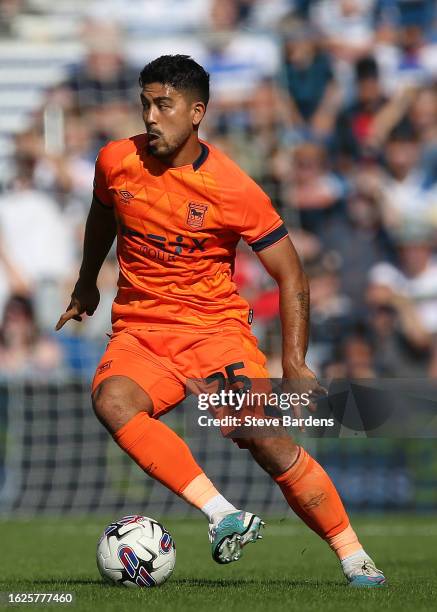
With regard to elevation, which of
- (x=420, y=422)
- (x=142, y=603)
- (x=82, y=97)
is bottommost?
(x=142, y=603)

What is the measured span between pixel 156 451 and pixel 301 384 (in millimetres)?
668

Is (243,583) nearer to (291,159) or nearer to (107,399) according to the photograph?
(107,399)

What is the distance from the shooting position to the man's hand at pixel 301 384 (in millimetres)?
5020

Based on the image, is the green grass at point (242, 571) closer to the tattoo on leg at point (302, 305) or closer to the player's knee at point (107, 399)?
the player's knee at point (107, 399)

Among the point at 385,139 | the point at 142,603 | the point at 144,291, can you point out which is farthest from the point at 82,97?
the point at 142,603

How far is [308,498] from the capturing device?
519 centimetres

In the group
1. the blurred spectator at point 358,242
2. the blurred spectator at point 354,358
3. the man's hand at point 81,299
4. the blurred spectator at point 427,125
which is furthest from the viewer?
the blurred spectator at point 427,125

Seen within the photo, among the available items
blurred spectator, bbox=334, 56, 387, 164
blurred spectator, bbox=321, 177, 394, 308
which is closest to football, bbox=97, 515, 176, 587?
blurred spectator, bbox=321, 177, 394, 308

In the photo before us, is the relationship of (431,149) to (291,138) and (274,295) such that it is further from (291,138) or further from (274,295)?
(274,295)

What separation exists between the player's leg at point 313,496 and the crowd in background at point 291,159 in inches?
214

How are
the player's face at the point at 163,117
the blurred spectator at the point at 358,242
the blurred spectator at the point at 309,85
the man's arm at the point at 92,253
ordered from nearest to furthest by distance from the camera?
the player's face at the point at 163,117
the man's arm at the point at 92,253
the blurred spectator at the point at 358,242
the blurred spectator at the point at 309,85

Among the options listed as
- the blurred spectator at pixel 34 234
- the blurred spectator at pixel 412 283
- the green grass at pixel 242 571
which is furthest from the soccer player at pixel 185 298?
the blurred spectator at pixel 34 234

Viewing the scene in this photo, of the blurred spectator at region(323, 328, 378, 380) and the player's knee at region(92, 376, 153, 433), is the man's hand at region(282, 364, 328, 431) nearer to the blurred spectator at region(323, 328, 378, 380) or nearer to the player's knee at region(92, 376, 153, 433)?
the player's knee at region(92, 376, 153, 433)

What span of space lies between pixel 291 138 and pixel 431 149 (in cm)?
150
